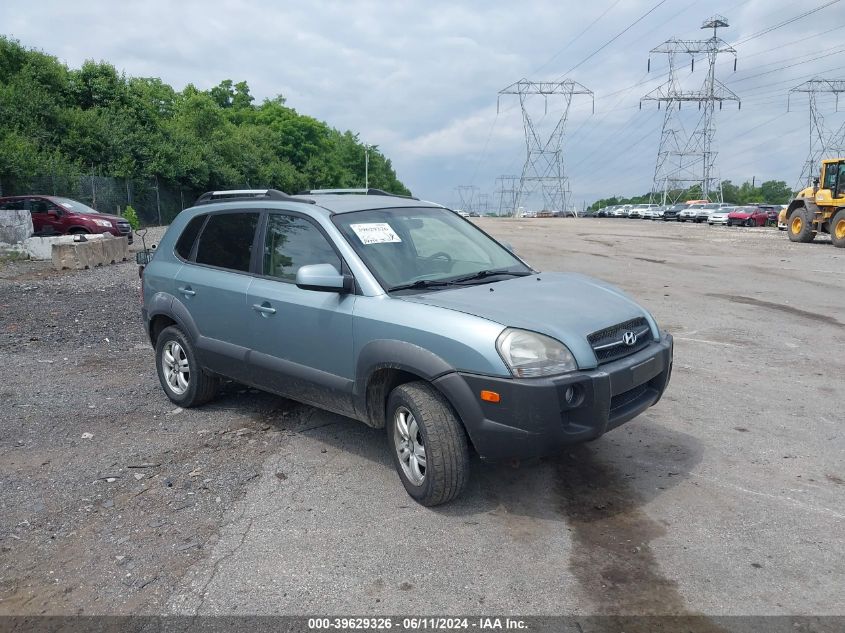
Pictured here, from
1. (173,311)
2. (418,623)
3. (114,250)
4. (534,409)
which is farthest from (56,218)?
(418,623)

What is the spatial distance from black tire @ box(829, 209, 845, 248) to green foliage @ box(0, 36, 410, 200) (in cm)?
2798

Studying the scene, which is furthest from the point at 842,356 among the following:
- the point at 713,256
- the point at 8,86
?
the point at 8,86

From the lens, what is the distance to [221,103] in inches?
2980

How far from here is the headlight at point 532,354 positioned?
12.3 ft

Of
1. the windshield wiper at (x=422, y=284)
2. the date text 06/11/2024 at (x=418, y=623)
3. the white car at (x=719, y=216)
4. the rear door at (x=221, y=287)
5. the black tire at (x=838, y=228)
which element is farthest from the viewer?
the white car at (x=719, y=216)

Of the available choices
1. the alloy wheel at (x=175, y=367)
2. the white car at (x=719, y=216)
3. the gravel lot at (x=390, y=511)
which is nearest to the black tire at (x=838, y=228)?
the gravel lot at (x=390, y=511)

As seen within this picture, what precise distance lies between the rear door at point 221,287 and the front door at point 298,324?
6.1 inches

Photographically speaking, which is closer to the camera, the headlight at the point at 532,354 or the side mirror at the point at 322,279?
the headlight at the point at 532,354

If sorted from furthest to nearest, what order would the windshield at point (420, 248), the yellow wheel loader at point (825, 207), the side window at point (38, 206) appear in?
the yellow wheel loader at point (825, 207), the side window at point (38, 206), the windshield at point (420, 248)

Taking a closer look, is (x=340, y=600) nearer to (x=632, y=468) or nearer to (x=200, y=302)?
(x=632, y=468)

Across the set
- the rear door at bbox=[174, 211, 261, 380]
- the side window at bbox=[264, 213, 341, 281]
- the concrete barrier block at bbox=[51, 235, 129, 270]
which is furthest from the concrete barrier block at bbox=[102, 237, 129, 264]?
the side window at bbox=[264, 213, 341, 281]

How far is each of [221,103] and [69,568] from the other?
7851 cm

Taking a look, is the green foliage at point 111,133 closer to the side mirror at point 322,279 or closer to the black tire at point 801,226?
the side mirror at point 322,279

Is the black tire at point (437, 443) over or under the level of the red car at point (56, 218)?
under
